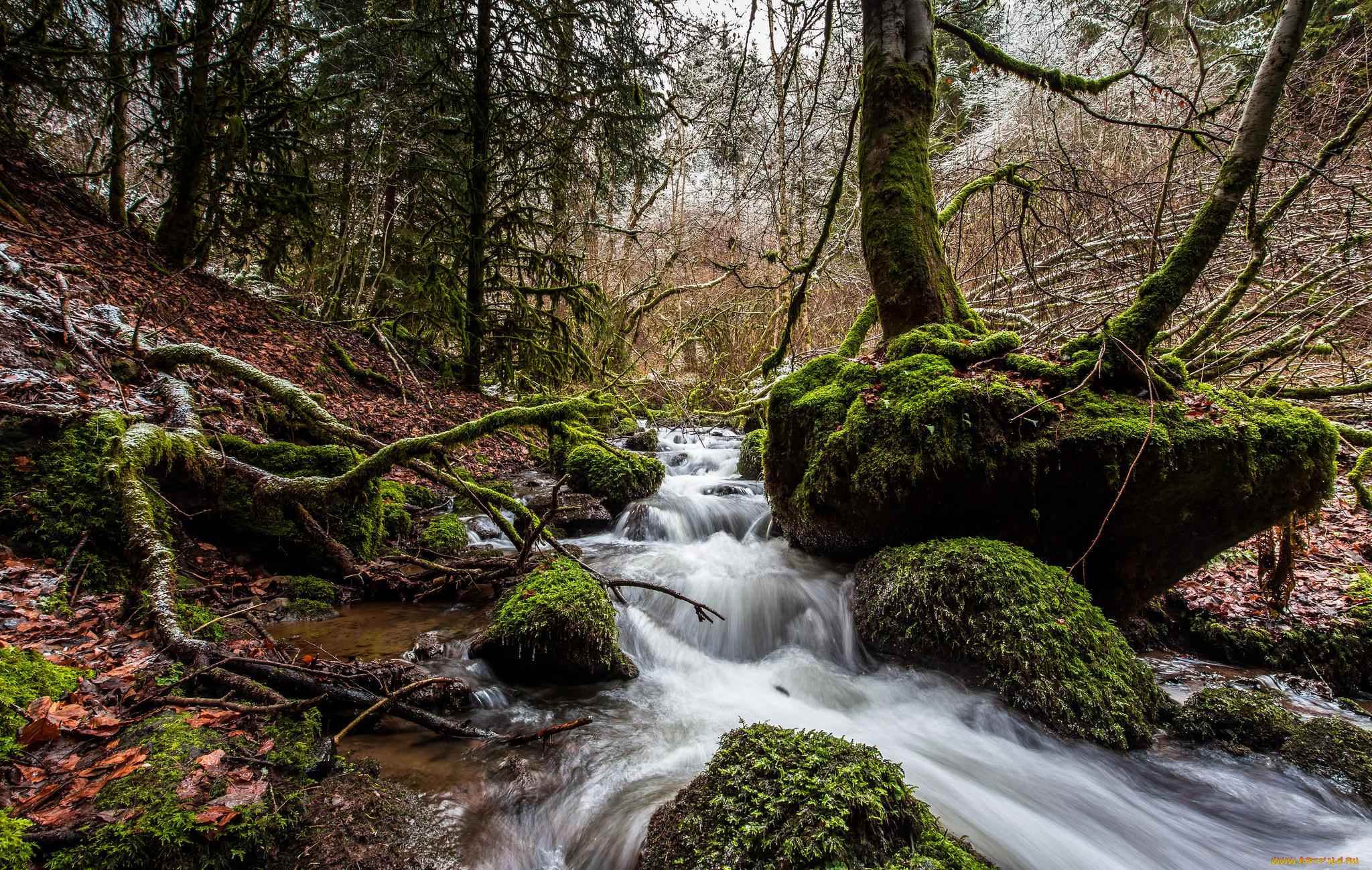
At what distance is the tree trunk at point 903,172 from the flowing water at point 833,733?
254cm

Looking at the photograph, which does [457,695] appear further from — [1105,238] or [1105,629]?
[1105,238]

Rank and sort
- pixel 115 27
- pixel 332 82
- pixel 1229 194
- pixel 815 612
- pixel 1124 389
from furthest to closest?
pixel 332 82 < pixel 115 27 < pixel 815 612 < pixel 1124 389 < pixel 1229 194

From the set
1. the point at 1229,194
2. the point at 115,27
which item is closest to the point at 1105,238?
the point at 1229,194

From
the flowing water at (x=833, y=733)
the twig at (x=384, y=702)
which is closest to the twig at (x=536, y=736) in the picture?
the flowing water at (x=833, y=733)

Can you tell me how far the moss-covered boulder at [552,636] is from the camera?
126 inches

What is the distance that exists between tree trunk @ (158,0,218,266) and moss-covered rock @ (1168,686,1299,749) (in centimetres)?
950

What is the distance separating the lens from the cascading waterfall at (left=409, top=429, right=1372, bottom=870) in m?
2.35

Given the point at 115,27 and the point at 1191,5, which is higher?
the point at 115,27

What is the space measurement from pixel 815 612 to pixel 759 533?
1779 mm

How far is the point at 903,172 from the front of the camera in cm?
439

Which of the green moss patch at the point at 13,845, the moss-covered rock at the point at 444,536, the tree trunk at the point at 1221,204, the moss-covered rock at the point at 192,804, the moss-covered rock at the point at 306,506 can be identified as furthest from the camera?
the moss-covered rock at the point at 444,536

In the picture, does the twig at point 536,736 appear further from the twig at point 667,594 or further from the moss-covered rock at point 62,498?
the moss-covered rock at point 62,498

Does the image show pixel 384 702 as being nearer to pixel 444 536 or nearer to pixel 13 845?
pixel 13 845

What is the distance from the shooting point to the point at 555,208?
7.98 meters
